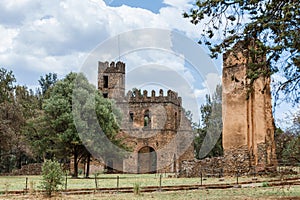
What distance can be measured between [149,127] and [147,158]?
3019 mm

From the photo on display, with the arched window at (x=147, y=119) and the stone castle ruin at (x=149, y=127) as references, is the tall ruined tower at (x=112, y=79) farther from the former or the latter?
the arched window at (x=147, y=119)

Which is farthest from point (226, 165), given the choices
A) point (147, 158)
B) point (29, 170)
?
point (147, 158)

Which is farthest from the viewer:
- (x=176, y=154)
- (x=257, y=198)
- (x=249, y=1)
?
(x=176, y=154)

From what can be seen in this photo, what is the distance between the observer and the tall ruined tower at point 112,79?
46412mm

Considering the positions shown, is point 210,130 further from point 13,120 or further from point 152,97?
point 13,120

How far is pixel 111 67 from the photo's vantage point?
47281 mm

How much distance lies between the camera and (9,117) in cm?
3008

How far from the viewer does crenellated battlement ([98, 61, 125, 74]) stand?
47.2 meters

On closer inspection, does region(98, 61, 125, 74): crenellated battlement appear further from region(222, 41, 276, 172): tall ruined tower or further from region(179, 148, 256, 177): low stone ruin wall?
region(222, 41, 276, 172): tall ruined tower

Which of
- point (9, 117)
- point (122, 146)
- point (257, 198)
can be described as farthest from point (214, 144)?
point (257, 198)

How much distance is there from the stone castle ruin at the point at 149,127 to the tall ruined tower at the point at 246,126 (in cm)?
2086

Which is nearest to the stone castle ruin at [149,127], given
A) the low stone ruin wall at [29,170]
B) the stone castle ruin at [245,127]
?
the low stone ruin wall at [29,170]

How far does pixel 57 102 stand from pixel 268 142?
13744 millimetres

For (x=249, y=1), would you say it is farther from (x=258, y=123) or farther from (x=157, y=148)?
(x=157, y=148)
